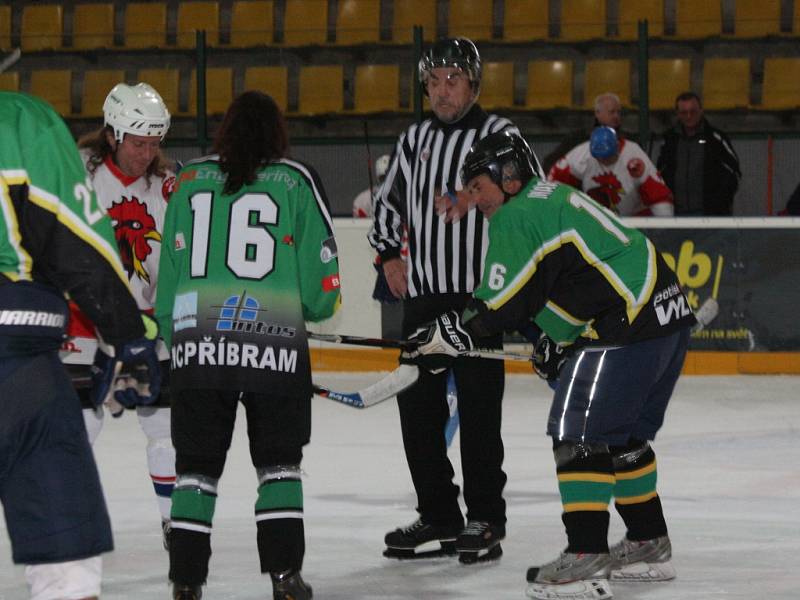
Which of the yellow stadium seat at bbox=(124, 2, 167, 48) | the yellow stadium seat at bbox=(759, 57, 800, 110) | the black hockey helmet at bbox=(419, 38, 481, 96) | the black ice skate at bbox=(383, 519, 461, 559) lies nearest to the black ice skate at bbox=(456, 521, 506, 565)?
the black ice skate at bbox=(383, 519, 461, 559)

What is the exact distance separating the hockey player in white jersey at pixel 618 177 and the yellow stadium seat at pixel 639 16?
8.04 feet

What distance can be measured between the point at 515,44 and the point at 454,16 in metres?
0.51

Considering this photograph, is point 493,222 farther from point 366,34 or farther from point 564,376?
point 366,34

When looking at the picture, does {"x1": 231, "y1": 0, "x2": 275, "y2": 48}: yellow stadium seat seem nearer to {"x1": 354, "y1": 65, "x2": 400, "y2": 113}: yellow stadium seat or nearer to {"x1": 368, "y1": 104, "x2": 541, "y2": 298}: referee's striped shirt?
{"x1": 354, "y1": 65, "x2": 400, "y2": 113}: yellow stadium seat

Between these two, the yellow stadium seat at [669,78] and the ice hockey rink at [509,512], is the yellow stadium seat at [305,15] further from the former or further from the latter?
the ice hockey rink at [509,512]

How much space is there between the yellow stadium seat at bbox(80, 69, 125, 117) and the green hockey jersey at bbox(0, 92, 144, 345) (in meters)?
8.84

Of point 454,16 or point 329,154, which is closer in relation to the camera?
point 329,154

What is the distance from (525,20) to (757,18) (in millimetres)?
1656

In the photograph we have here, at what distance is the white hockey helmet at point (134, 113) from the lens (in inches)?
150

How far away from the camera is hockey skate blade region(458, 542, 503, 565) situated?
3.85m

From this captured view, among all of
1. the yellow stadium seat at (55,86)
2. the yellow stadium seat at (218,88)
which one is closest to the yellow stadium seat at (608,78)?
the yellow stadium seat at (218,88)

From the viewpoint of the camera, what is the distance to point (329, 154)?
30.3ft

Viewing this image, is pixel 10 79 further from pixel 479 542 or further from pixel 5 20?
pixel 479 542

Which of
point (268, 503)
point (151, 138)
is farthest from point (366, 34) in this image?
point (268, 503)
